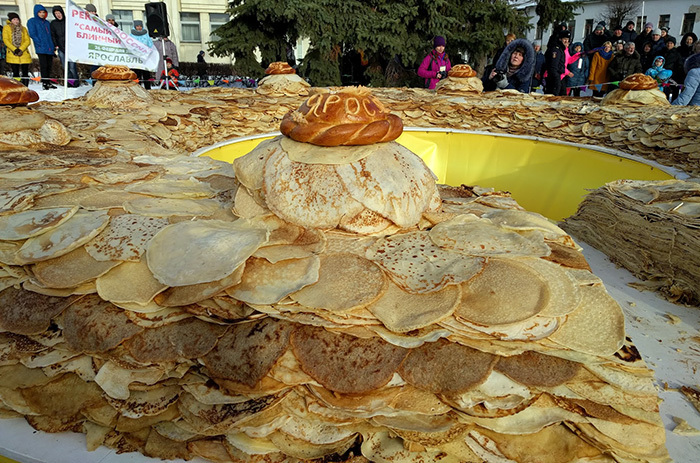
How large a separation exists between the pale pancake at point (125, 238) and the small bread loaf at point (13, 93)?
6.12ft

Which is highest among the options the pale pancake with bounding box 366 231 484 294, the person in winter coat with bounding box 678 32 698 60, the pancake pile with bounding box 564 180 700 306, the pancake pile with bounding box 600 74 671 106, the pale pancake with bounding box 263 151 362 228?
the person in winter coat with bounding box 678 32 698 60

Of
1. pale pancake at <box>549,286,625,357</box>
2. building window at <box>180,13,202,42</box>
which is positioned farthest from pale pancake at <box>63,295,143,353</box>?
building window at <box>180,13,202,42</box>

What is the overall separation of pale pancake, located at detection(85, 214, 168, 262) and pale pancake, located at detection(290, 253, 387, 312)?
1.69 ft

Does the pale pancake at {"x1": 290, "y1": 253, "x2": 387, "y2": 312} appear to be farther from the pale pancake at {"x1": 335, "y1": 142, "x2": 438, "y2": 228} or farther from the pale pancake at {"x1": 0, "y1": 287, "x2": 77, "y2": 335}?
the pale pancake at {"x1": 0, "y1": 287, "x2": 77, "y2": 335}

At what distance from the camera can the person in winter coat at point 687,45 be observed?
7.53 m

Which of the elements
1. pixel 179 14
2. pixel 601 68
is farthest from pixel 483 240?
pixel 179 14

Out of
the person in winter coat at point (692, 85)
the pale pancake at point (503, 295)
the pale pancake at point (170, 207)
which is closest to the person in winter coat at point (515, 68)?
the person in winter coat at point (692, 85)

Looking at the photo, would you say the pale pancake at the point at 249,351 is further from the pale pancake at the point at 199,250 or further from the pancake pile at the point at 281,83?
the pancake pile at the point at 281,83

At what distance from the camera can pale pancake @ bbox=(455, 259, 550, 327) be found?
1118 millimetres

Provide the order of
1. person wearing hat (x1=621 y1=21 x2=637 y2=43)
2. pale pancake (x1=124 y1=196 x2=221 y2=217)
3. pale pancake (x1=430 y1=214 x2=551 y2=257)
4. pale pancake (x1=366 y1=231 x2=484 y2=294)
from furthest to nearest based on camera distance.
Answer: person wearing hat (x1=621 y1=21 x2=637 y2=43) < pale pancake (x1=124 y1=196 x2=221 y2=217) < pale pancake (x1=430 y1=214 x2=551 y2=257) < pale pancake (x1=366 y1=231 x2=484 y2=294)

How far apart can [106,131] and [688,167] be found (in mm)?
4474

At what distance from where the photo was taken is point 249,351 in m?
1.18

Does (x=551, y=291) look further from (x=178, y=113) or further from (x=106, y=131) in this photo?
(x=178, y=113)

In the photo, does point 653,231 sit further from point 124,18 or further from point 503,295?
point 124,18
